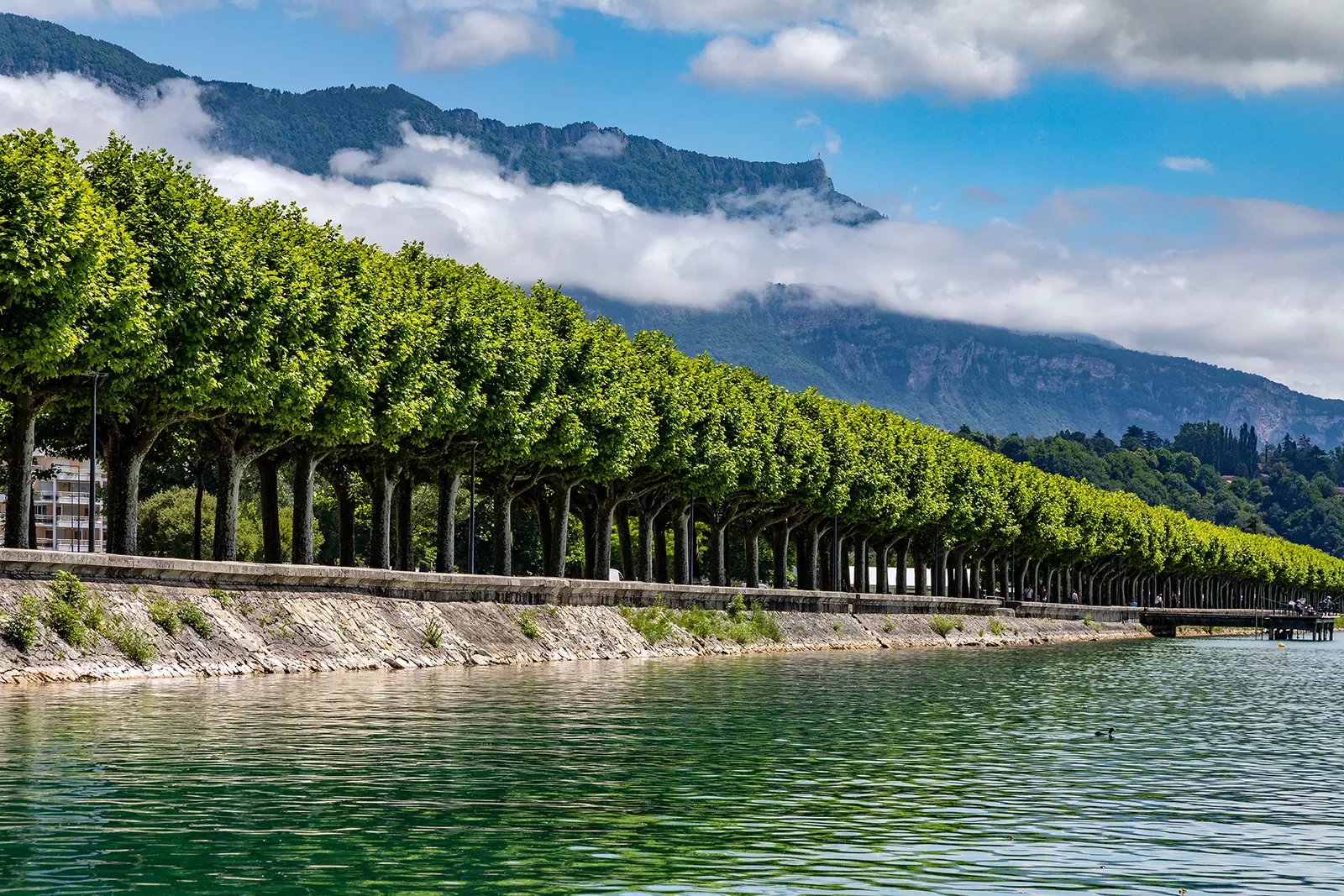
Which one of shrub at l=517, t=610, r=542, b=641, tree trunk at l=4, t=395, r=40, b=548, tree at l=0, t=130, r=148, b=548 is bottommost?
shrub at l=517, t=610, r=542, b=641

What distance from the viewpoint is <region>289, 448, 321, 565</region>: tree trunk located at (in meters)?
65.6

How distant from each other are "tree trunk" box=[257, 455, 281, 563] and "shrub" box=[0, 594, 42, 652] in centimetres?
2216

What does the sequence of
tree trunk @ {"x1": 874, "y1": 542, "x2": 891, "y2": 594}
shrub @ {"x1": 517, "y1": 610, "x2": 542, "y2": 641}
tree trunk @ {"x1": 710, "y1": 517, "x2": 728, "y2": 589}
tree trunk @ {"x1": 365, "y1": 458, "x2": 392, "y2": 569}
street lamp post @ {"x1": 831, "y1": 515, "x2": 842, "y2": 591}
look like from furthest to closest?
tree trunk @ {"x1": 874, "y1": 542, "x2": 891, "y2": 594}
street lamp post @ {"x1": 831, "y1": 515, "x2": 842, "y2": 591}
tree trunk @ {"x1": 710, "y1": 517, "x2": 728, "y2": 589}
tree trunk @ {"x1": 365, "y1": 458, "x2": 392, "y2": 569}
shrub @ {"x1": 517, "y1": 610, "x2": 542, "y2": 641}

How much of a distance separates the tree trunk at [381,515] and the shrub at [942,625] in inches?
2173

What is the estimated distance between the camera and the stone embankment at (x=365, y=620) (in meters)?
44.5

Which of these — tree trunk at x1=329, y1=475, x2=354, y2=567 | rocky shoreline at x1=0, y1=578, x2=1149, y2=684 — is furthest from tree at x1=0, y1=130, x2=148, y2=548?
tree trunk at x1=329, y1=475, x2=354, y2=567

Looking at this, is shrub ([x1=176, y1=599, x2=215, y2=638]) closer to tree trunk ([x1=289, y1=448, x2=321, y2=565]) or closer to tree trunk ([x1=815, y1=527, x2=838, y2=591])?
tree trunk ([x1=289, y1=448, x2=321, y2=565])

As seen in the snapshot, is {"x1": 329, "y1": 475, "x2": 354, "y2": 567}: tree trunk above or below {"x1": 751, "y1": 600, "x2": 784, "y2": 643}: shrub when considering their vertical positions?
above

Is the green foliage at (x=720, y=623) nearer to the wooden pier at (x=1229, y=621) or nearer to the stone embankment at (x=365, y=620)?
the stone embankment at (x=365, y=620)

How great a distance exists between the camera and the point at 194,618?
49.1 m

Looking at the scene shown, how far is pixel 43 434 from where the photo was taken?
67.7 m

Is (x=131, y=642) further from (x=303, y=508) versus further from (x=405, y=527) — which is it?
(x=405, y=527)

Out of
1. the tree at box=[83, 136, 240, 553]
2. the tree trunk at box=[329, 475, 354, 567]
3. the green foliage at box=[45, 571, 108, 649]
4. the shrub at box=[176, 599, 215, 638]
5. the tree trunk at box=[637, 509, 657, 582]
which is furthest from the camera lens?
the tree trunk at box=[637, 509, 657, 582]

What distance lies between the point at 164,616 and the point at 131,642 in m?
2.31
